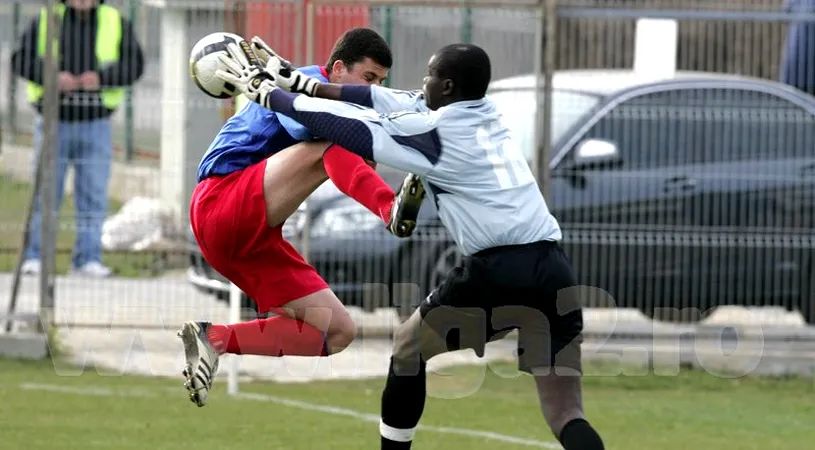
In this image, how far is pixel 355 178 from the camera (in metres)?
7.08

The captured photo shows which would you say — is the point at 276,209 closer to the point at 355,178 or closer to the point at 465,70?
the point at 355,178

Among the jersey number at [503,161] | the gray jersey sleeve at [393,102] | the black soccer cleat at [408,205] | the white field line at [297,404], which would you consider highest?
the gray jersey sleeve at [393,102]

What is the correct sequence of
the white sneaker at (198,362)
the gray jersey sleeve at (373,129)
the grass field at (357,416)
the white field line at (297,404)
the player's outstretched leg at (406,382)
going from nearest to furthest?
the gray jersey sleeve at (373,129) < the player's outstretched leg at (406,382) < the white sneaker at (198,362) < the grass field at (357,416) < the white field line at (297,404)

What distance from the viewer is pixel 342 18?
11836mm

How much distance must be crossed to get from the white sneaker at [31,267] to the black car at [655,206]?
1163 millimetres

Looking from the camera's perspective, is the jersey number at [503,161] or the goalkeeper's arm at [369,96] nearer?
the jersey number at [503,161]

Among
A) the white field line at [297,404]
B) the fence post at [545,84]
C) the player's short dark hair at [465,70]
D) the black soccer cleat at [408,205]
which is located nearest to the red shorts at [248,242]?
the black soccer cleat at [408,205]

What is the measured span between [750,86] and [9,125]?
565 cm

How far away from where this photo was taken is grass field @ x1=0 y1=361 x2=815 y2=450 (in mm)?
8852

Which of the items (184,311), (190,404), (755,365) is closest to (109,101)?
(184,311)

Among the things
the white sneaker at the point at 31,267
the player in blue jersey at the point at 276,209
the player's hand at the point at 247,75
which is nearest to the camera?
the player's hand at the point at 247,75

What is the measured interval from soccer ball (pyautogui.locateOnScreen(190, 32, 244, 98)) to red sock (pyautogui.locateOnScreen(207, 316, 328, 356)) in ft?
4.10

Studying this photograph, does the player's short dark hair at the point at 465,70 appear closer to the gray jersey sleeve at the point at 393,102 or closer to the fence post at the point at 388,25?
the gray jersey sleeve at the point at 393,102

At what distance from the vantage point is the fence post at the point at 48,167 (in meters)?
11.6
